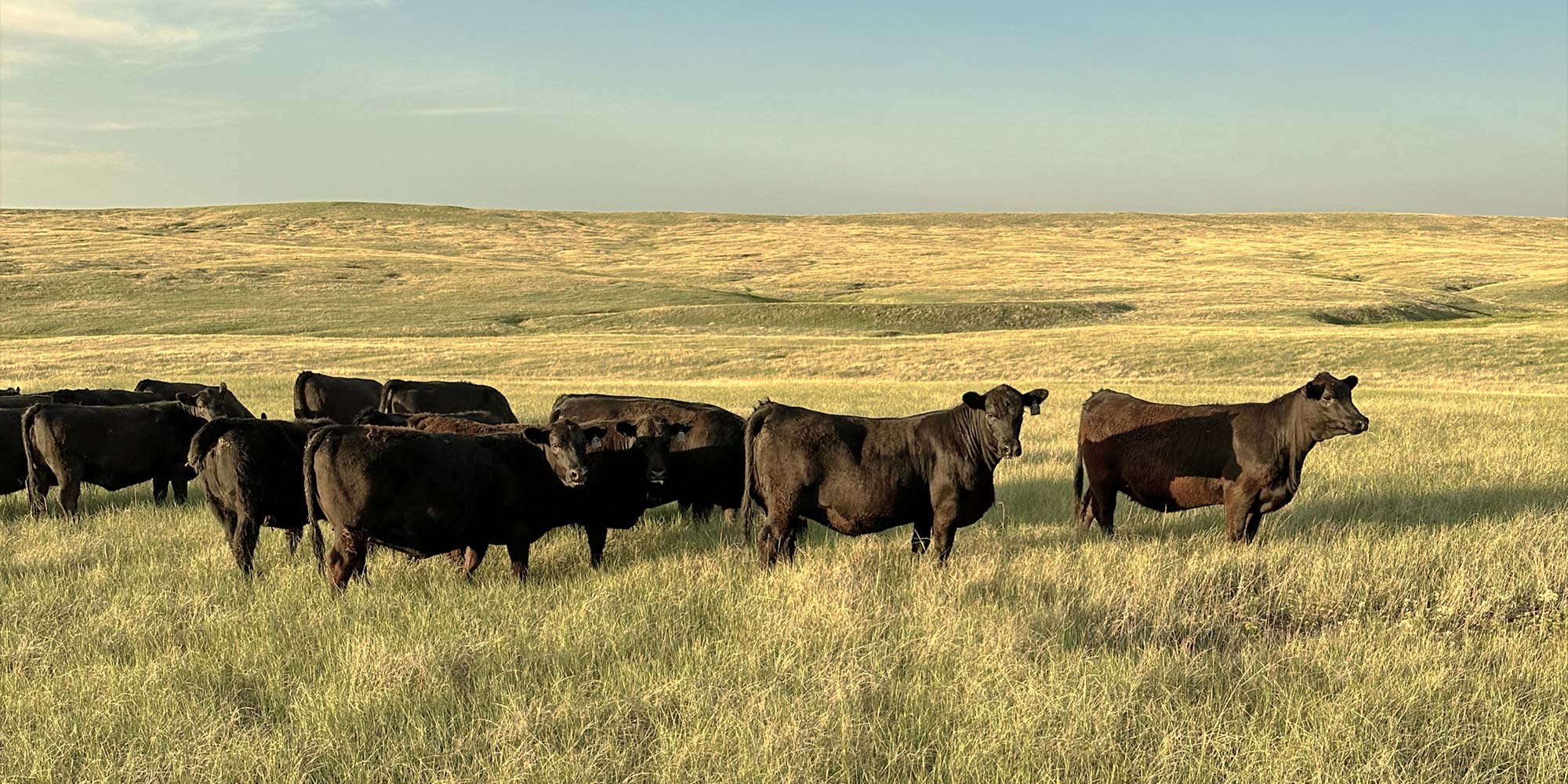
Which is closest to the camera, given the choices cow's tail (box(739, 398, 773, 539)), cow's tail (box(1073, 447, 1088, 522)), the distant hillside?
cow's tail (box(739, 398, 773, 539))

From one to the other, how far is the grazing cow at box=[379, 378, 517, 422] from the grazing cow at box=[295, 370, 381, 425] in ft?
3.76

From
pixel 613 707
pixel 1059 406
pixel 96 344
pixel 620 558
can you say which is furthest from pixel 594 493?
pixel 96 344

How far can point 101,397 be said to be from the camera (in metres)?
14.2

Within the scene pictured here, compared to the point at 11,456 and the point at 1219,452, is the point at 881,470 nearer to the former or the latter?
the point at 1219,452

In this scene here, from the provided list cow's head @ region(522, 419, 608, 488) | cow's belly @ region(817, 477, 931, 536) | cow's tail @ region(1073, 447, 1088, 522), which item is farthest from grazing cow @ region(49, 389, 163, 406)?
cow's tail @ region(1073, 447, 1088, 522)

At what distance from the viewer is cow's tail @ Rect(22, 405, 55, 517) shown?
1041 cm

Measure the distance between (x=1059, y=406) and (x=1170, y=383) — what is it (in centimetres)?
870

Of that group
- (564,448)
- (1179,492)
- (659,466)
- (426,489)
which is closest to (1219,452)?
(1179,492)

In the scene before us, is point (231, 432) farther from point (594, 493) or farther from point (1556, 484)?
point (1556, 484)

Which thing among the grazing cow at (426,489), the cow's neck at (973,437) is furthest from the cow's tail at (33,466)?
the cow's neck at (973,437)

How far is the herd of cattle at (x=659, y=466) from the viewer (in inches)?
289

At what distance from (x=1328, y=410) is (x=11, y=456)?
14.0 metres

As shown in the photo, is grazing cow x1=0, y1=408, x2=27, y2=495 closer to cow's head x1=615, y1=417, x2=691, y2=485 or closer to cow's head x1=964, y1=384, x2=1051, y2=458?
cow's head x1=615, y1=417, x2=691, y2=485

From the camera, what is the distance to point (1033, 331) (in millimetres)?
44500
